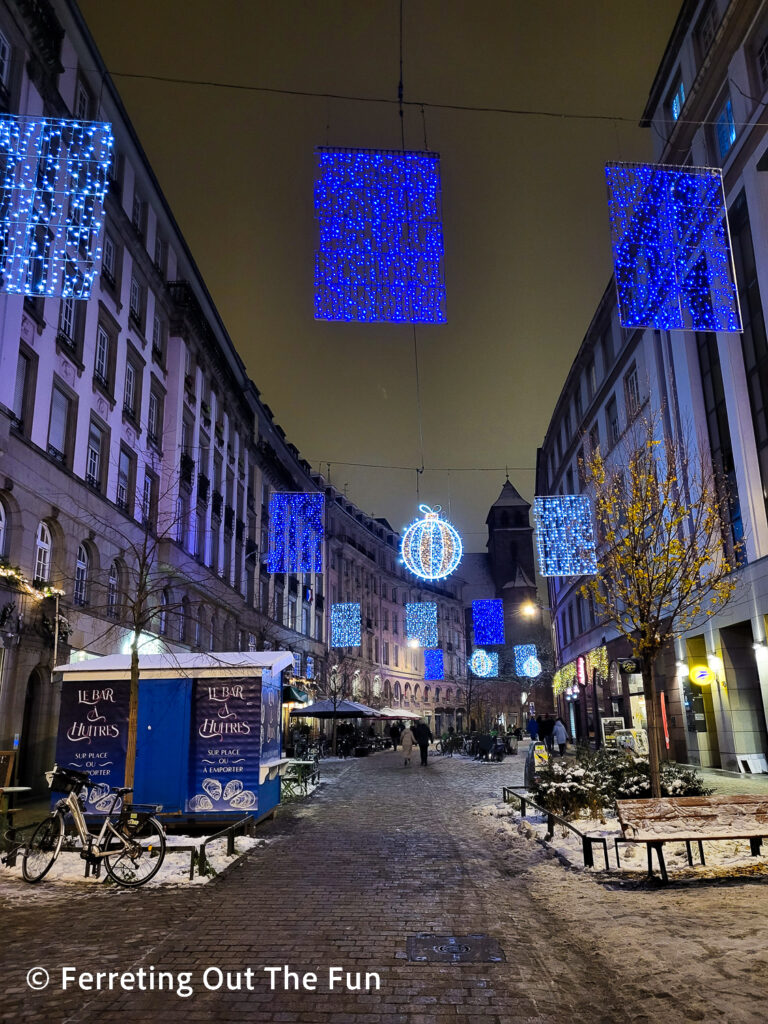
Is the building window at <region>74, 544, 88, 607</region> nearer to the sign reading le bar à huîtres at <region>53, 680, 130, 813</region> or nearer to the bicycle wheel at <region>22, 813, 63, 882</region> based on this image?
the sign reading le bar à huîtres at <region>53, 680, 130, 813</region>

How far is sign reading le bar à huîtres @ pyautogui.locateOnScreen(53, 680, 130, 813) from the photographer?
13453 mm

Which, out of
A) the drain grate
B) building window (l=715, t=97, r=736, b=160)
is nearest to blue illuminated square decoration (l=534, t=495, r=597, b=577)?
building window (l=715, t=97, r=736, b=160)

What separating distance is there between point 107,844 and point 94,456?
16937 mm

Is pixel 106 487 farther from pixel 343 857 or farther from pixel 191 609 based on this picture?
pixel 343 857

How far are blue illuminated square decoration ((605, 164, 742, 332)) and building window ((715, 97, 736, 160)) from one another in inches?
270

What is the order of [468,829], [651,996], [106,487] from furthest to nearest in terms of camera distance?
[106,487]
[468,829]
[651,996]

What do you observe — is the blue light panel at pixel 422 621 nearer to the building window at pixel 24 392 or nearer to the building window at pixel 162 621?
the building window at pixel 162 621

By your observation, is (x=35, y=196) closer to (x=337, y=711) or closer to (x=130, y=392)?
(x=130, y=392)

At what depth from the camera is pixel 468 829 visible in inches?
551

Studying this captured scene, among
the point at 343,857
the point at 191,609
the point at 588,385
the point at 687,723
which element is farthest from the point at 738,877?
the point at 588,385

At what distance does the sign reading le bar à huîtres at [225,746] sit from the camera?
1350 cm

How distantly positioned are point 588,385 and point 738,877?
3091 cm

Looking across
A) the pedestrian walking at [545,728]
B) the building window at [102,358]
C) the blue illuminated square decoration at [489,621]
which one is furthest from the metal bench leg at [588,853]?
the blue illuminated square decoration at [489,621]

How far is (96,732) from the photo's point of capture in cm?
1358
